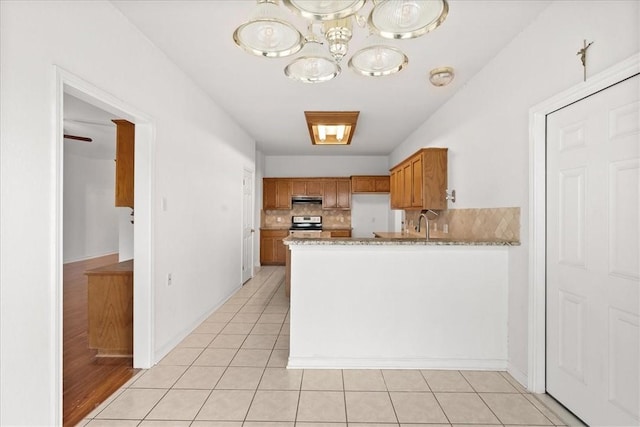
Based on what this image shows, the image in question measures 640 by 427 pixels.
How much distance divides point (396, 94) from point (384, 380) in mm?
2995

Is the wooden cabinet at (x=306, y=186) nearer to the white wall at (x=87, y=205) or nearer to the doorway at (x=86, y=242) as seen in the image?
the doorway at (x=86, y=242)

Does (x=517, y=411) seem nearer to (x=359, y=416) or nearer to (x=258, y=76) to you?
(x=359, y=416)

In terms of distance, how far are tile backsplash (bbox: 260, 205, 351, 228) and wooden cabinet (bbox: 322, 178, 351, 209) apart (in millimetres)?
279

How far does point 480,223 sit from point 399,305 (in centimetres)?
121

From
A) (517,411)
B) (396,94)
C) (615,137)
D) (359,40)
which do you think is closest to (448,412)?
(517,411)

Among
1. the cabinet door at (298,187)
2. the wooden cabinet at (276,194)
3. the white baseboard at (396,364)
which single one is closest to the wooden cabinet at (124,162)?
the white baseboard at (396,364)

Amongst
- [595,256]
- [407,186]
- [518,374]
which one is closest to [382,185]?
[407,186]

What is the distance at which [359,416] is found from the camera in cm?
198

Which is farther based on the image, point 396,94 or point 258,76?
point 396,94

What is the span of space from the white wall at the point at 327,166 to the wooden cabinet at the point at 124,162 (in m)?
4.84

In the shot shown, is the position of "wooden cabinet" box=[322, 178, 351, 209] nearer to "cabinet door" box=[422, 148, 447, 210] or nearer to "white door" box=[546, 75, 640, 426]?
"cabinet door" box=[422, 148, 447, 210]

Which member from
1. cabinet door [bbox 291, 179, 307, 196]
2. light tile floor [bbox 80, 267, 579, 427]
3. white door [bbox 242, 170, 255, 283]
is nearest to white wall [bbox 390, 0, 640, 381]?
light tile floor [bbox 80, 267, 579, 427]

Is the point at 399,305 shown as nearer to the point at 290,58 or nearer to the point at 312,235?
the point at 312,235

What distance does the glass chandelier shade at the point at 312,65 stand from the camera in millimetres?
1611
